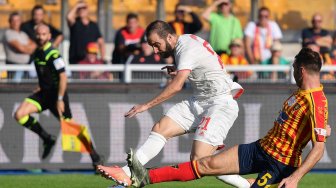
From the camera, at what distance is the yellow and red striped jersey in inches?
Result: 355

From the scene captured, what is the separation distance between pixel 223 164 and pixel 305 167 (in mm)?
873

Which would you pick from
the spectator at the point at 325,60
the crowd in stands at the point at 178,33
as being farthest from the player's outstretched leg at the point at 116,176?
the crowd in stands at the point at 178,33

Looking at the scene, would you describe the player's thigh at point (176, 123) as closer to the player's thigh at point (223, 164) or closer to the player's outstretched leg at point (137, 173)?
the player's outstretched leg at point (137, 173)

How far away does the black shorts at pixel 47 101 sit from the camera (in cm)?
1562

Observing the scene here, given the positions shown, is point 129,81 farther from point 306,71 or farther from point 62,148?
point 306,71

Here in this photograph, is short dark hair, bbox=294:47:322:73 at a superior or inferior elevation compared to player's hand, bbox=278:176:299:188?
superior

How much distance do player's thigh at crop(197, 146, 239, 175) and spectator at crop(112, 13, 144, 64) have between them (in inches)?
343

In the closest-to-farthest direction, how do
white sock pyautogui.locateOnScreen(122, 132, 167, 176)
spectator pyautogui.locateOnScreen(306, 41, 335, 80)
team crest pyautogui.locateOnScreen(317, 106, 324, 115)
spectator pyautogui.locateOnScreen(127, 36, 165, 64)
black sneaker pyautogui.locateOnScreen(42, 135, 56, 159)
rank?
team crest pyautogui.locateOnScreen(317, 106, 324, 115), white sock pyautogui.locateOnScreen(122, 132, 167, 176), black sneaker pyautogui.locateOnScreen(42, 135, 56, 159), spectator pyautogui.locateOnScreen(306, 41, 335, 80), spectator pyautogui.locateOnScreen(127, 36, 165, 64)

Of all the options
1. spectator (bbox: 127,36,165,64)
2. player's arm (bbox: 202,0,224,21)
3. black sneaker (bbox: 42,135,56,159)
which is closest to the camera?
black sneaker (bbox: 42,135,56,159)

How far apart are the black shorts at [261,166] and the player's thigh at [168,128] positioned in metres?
2.15

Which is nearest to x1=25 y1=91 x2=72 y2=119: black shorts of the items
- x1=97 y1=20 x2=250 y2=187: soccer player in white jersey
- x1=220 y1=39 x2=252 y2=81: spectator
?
x1=220 y1=39 x2=252 y2=81: spectator

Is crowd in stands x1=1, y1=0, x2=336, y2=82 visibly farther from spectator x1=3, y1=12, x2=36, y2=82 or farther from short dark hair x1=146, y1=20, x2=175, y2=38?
short dark hair x1=146, y1=20, x2=175, y2=38

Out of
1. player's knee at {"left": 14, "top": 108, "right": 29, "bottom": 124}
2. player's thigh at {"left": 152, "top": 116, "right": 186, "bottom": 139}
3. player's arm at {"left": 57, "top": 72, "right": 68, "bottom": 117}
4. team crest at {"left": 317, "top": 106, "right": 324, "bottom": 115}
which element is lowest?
player's knee at {"left": 14, "top": 108, "right": 29, "bottom": 124}

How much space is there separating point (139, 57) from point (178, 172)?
8.46 meters
